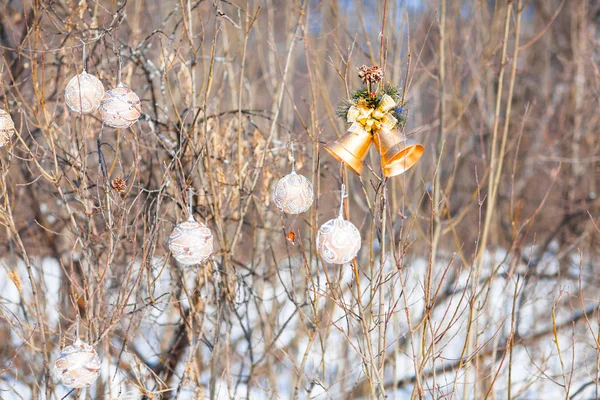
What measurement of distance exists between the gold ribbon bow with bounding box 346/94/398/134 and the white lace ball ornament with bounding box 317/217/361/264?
33 centimetres

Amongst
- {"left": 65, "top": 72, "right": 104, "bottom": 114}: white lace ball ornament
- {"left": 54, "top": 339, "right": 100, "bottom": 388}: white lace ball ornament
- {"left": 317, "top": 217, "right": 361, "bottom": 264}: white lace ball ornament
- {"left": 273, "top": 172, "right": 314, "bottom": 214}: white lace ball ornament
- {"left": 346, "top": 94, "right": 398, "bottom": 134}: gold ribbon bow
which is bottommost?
{"left": 54, "top": 339, "right": 100, "bottom": 388}: white lace ball ornament

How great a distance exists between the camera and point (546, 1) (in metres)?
7.25

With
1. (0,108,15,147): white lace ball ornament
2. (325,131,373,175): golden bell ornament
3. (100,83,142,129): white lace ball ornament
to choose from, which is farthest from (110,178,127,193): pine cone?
(325,131,373,175): golden bell ornament

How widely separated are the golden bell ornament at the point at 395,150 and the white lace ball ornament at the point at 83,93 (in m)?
0.93

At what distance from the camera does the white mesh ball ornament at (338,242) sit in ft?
5.34

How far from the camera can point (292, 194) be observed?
1.78 metres

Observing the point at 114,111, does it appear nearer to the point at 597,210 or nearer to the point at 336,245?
the point at 336,245

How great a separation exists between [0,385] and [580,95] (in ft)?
19.5

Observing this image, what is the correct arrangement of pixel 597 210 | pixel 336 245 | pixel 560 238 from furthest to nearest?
pixel 560 238 → pixel 597 210 → pixel 336 245

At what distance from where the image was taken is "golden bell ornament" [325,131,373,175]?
175 cm

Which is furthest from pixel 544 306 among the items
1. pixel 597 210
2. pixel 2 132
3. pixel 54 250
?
pixel 2 132

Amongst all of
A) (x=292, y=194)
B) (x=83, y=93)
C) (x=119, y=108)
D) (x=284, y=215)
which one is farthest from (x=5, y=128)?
(x=284, y=215)

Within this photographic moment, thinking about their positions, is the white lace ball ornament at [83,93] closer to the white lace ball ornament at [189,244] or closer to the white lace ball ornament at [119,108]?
the white lace ball ornament at [119,108]

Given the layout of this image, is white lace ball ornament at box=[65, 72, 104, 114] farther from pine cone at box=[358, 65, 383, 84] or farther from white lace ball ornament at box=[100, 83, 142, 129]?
pine cone at box=[358, 65, 383, 84]
